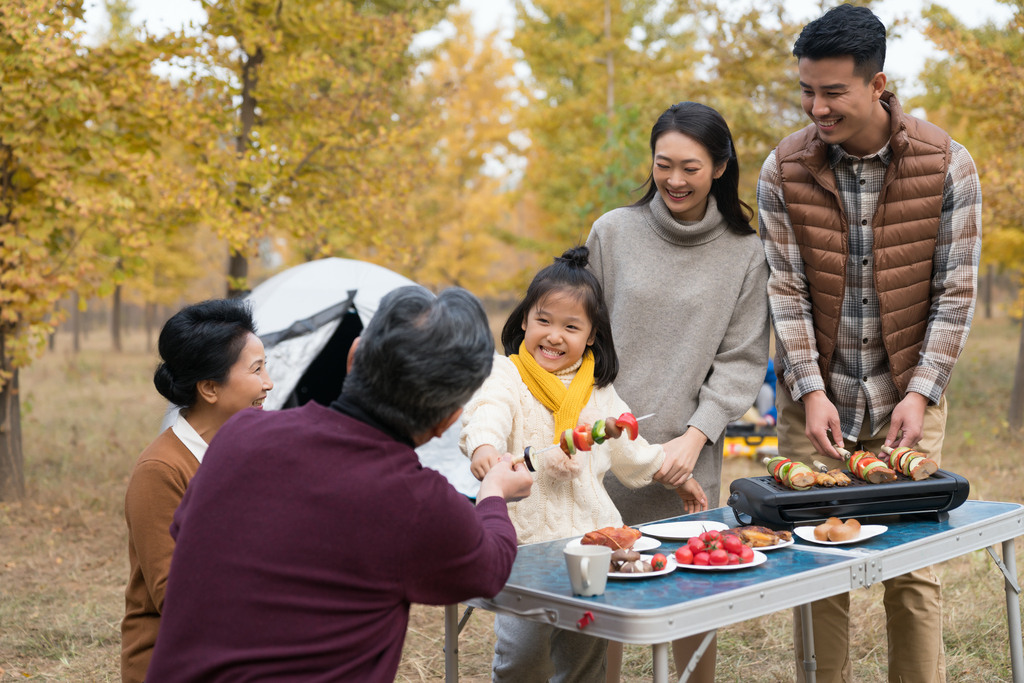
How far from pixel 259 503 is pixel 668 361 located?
1.70 metres

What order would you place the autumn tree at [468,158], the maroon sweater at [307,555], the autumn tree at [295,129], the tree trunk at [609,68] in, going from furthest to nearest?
1. the autumn tree at [468,158]
2. the tree trunk at [609,68]
3. the autumn tree at [295,129]
4. the maroon sweater at [307,555]

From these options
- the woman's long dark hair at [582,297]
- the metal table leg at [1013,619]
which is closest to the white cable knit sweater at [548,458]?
the woman's long dark hair at [582,297]

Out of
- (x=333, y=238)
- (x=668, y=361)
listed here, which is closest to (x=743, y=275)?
(x=668, y=361)

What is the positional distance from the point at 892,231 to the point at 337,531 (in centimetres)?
225

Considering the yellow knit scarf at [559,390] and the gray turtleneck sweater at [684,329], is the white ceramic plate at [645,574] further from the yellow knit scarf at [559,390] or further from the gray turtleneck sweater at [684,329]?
the gray turtleneck sweater at [684,329]

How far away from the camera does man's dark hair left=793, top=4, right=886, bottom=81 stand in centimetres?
275

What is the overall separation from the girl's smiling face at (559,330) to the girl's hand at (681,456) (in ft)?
1.44

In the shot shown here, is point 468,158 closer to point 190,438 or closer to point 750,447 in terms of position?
point 750,447

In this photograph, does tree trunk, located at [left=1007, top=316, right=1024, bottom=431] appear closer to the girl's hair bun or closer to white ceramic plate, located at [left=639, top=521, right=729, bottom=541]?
the girl's hair bun

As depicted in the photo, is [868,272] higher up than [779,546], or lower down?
higher up

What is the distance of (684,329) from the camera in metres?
2.96

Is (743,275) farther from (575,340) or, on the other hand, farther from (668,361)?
(575,340)

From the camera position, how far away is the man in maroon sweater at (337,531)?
62.6 inches

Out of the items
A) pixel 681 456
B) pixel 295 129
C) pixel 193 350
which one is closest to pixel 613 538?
pixel 681 456
